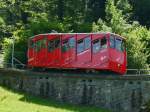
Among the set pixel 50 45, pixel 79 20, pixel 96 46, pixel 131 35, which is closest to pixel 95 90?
pixel 96 46

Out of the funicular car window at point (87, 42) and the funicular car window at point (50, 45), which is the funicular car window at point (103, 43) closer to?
the funicular car window at point (87, 42)

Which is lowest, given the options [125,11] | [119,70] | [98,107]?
[98,107]

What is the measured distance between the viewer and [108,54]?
41562 mm

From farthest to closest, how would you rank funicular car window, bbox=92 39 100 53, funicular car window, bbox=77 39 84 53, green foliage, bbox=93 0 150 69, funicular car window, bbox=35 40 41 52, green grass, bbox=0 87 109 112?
green foliage, bbox=93 0 150 69 < funicular car window, bbox=35 40 41 52 < funicular car window, bbox=77 39 84 53 < funicular car window, bbox=92 39 100 53 < green grass, bbox=0 87 109 112

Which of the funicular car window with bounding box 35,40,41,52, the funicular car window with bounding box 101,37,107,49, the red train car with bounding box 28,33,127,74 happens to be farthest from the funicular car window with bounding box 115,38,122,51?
the funicular car window with bounding box 35,40,41,52

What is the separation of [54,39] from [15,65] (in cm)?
695

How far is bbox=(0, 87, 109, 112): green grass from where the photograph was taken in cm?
3678

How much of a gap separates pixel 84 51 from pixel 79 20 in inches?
823

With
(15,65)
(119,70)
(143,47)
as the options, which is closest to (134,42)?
(143,47)

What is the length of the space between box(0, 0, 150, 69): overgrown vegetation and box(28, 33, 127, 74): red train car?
5363 millimetres

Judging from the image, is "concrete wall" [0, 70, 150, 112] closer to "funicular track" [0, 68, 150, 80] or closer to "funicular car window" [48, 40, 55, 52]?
"funicular track" [0, 68, 150, 80]

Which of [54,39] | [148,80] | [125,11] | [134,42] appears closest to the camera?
[148,80]

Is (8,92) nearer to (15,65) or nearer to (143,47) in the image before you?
(15,65)

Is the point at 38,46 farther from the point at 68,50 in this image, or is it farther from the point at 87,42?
the point at 87,42
